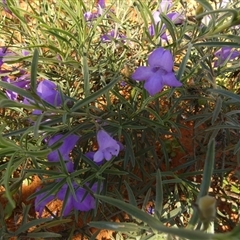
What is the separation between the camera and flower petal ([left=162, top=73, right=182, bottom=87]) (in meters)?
1.08

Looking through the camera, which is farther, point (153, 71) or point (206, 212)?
point (153, 71)

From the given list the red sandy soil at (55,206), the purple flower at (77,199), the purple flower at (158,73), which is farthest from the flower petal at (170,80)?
the red sandy soil at (55,206)

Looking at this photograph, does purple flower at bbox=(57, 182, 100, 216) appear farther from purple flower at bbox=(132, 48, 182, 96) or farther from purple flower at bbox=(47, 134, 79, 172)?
purple flower at bbox=(132, 48, 182, 96)

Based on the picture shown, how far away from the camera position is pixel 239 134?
146cm

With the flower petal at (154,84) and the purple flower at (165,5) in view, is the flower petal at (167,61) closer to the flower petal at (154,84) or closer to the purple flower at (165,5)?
the flower petal at (154,84)

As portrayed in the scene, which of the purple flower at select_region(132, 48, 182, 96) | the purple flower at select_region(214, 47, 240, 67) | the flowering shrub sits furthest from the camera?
the purple flower at select_region(214, 47, 240, 67)

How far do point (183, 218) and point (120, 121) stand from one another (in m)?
0.57

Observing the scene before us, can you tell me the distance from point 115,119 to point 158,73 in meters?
0.26

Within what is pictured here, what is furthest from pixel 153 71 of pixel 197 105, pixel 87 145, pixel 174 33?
pixel 197 105

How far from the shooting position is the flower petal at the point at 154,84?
3.61 feet

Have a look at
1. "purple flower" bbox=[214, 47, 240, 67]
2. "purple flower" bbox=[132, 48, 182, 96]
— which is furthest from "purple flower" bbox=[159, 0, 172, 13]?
"purple flower" bbox=[132, 48, 182, 96]

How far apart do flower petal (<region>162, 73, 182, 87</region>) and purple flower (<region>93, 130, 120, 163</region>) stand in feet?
0.69

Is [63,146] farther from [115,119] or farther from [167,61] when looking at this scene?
[167,61]

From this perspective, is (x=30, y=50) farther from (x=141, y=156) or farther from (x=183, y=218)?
(x=183, y=218)
